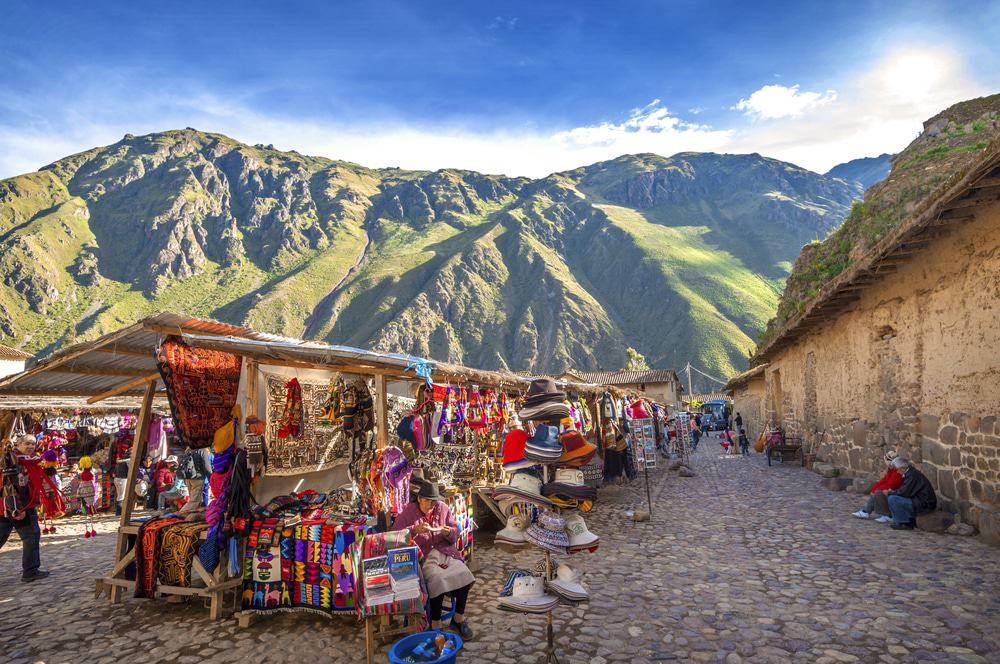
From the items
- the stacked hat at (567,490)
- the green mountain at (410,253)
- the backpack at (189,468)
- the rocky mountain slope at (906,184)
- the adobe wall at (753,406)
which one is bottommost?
the adobe wall at (753,406)

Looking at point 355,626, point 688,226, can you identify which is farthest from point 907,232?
point 688,226

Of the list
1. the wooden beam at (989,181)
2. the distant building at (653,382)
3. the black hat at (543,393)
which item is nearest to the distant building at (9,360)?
the distant building at (653,382)

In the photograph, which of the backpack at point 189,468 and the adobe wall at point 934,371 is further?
the adobe wall at point 934,371

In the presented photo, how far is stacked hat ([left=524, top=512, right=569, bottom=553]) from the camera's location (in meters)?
3.91

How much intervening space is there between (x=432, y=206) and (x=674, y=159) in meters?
74.7

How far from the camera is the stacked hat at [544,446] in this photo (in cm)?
400

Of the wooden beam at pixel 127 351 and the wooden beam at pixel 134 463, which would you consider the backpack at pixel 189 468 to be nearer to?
the wooden beam at pixel 134 463

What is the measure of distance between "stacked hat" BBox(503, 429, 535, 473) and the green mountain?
64.5 m

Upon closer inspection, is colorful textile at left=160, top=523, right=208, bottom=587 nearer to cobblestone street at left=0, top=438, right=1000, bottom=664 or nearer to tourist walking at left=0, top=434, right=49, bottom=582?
cobblestone street at left=0, top=438, right=1000, bottom=664

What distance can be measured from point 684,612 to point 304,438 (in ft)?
16.5

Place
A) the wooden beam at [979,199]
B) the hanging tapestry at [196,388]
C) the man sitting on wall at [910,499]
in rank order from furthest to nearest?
the man sitting on wall at [910,499] → the wooden beam at [979,199] → the hanging tapestry at [196,388]

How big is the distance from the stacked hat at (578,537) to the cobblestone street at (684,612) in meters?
0.90

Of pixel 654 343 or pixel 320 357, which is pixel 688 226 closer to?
pixel 654 343

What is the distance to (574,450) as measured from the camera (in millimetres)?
4047
